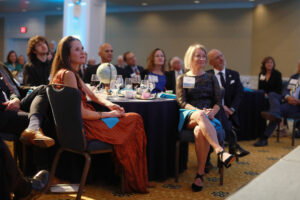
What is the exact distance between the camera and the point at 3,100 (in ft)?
10.6

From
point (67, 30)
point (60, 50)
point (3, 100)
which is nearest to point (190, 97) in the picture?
point (60, 50)

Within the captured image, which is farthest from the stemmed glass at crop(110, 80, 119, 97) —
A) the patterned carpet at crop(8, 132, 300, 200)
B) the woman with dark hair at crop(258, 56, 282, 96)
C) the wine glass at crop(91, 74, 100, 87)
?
the woman with dark hair at crop(258, 56, 282, 96)

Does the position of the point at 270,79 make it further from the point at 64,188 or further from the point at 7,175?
the point at 7,175

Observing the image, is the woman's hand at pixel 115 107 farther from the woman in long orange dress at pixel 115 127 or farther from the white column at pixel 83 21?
the white column at pixel 83 21

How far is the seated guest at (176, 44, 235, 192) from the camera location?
10.4 ft

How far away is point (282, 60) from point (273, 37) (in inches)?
27.3

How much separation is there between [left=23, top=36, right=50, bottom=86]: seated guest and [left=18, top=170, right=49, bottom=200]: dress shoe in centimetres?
235

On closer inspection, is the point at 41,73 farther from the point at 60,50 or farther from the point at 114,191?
the point at 114,191

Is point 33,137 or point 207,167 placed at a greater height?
point 33,137

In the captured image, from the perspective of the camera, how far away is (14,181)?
196 cm

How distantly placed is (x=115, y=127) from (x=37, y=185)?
0.84 meters

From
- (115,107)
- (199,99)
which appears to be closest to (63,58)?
(115,107)

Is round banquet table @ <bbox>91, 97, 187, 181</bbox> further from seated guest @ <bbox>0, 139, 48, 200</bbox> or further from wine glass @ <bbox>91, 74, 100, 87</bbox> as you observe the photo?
seated guest @ <bbox>0, 139, 48, 200</bbox>

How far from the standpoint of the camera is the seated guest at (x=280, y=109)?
5.24 metres
